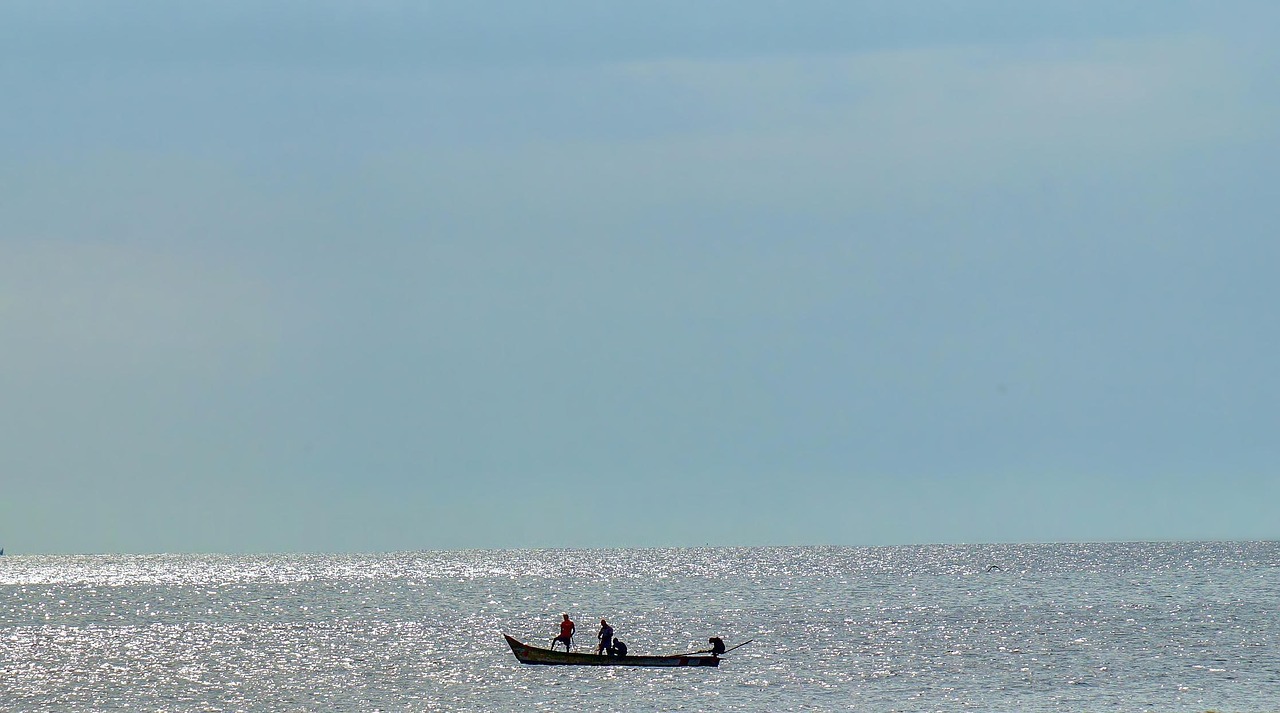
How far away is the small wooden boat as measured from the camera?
2623 inches

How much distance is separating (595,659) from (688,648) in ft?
47.6

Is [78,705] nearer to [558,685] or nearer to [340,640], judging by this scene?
[558,685]

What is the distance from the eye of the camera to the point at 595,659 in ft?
224

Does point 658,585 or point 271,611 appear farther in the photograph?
point 658,585

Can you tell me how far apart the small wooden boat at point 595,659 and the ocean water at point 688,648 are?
654 millimetres

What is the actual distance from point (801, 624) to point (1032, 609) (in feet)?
70.4

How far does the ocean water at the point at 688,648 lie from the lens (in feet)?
191

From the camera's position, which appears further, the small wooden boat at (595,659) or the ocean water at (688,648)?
the small wooden boat at (595,659)

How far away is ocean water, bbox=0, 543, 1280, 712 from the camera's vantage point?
58.2 m

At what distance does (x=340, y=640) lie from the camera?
88.7 metres

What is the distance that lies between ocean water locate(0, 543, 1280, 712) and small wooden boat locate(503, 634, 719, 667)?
2.15 feet

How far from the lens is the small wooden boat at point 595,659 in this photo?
66.6 m

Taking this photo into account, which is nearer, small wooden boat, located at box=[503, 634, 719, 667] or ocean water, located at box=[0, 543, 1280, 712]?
ocean water, located at box=[0, 543, 1280, 712]

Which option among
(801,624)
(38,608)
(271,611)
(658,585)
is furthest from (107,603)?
(801,624)
